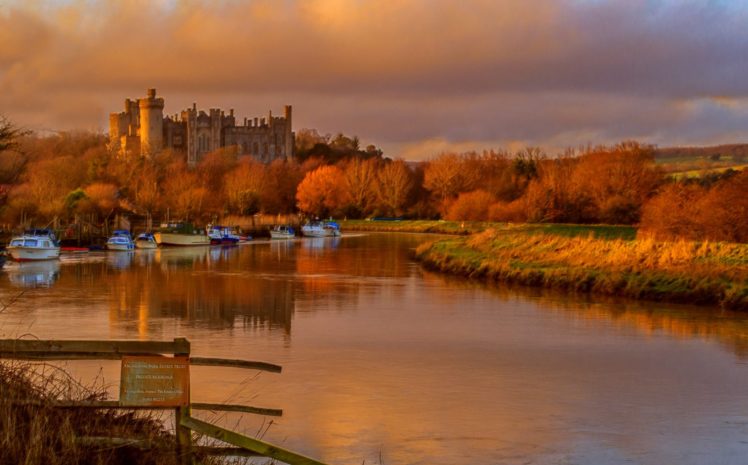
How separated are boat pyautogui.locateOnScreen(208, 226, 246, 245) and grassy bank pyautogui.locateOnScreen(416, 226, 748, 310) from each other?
27498mm

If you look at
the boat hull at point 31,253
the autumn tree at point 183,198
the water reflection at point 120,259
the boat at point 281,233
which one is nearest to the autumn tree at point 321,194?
the autumn tree at point 183,198

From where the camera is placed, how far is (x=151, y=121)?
12431 centimetres

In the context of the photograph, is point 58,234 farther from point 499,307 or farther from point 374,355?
point 374,355

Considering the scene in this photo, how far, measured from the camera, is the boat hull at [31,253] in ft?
133

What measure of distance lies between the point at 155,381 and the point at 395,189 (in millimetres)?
92551

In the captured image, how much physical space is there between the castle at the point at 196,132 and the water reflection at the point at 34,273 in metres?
85.0

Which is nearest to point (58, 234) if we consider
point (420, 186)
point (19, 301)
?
point (19, 301)

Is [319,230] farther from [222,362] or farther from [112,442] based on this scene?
[112,442]

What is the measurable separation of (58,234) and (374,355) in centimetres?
4172

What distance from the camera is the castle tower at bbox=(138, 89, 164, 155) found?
123750 millimetres

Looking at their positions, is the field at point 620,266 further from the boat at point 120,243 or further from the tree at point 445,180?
the tree at point 445,180

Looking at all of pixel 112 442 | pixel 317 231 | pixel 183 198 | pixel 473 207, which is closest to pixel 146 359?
pixel 112 442

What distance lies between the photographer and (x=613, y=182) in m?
69.2

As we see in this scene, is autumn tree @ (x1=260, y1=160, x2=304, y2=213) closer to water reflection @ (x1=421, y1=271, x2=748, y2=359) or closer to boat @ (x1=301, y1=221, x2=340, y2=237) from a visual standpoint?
boat @ (x1=301, y1=221, x2=340, y2=237)
